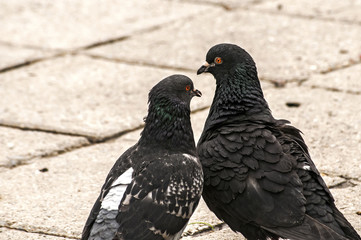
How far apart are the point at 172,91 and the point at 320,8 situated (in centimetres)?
571

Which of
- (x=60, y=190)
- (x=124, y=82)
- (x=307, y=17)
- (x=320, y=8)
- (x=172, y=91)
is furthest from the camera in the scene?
(x=320, y=8)

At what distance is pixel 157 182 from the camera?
4.70 metres

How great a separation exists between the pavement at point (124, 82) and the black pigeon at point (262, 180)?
0.48 meters

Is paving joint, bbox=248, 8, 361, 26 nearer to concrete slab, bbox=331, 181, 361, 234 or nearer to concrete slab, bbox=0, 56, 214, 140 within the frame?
concrete slab, bbox=0, 56, 214, 140

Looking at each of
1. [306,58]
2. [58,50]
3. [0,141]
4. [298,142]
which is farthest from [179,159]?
[58,50]

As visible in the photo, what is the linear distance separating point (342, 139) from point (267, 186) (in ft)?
6.76

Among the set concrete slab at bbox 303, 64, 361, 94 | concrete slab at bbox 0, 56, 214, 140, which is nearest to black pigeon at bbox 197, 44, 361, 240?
concrete slab at bbox 0, 56, 214, 140

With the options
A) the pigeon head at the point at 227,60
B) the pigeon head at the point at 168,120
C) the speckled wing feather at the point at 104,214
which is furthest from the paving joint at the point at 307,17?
the speckled wing feather at the point at 104,214

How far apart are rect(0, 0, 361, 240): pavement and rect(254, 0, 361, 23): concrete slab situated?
0.04 ft

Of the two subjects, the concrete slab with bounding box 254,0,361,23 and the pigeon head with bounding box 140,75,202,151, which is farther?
the concrete slab with bounding box 254,0,361,23

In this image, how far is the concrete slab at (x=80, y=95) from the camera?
729 cm

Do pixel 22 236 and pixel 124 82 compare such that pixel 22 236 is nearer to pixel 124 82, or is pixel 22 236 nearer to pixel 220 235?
pixel 220 235

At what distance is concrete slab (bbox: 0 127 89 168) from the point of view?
6566mm

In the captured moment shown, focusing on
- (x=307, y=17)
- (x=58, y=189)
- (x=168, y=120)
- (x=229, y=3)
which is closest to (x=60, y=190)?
(x=58, y=189)
